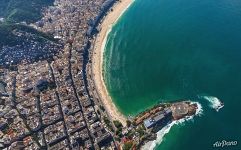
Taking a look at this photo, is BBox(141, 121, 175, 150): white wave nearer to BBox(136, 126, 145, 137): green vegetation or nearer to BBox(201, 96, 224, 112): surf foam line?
BBox(136, 126, 145, 137): green vegetation

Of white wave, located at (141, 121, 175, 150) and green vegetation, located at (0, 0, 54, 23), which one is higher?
green vegetation, located at (0, 0, 54, 23)

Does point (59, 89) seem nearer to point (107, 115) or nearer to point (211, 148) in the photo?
point (107, 115)

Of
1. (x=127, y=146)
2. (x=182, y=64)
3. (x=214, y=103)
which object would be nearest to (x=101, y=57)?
(x=182, y=64)

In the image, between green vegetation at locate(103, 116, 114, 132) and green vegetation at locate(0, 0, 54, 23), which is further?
green vegetation at locate(0, 0, 54, 23)

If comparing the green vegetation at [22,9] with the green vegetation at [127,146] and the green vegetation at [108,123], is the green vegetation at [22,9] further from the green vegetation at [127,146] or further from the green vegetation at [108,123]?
the green vegetation at [127,146]

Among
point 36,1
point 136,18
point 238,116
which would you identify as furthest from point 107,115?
point 36,1

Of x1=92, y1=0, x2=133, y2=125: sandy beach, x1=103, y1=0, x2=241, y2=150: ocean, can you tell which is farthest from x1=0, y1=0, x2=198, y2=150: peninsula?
x1=103, y1=0, x2=241, y2=150: ocean

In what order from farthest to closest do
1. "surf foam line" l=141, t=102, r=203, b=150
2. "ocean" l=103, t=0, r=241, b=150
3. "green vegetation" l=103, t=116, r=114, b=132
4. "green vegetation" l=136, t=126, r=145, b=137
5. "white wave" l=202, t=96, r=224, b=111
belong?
"white wave" l=202, t=96, r=224, b=111 < "green vegetation" l=103, t=116, r=114, b=132 < "ocean" l=103, t=0, r=241, b=150 < "green vegetation" l=136, t=126, r=145, b=137 < "surf foam line" l=141, t=102, r=203, b=150
